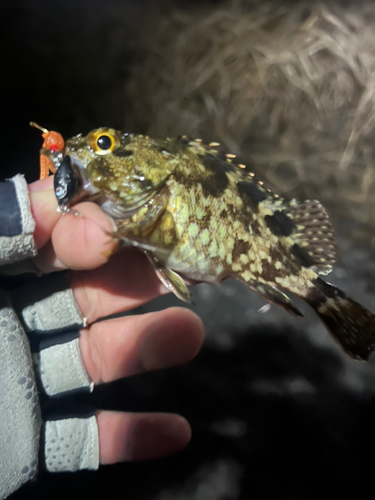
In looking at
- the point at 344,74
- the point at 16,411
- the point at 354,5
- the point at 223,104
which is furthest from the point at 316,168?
the point at 16,411

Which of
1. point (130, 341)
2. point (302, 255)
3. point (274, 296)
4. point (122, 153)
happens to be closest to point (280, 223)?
point (302, 255)

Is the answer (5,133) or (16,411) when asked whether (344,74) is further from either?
(16,411)

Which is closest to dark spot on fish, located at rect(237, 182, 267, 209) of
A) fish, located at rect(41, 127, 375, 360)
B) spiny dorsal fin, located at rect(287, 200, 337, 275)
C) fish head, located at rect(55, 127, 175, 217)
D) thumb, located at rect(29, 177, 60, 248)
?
fish, located at rect(41, 127, 375, 360)

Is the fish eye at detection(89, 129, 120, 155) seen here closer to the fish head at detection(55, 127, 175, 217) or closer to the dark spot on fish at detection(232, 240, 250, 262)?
the fish head at detection(55, 127, 175, 217)

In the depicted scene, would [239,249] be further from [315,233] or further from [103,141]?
[103,141]

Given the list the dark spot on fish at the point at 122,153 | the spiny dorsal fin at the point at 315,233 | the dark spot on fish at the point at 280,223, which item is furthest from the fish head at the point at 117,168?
the spiny dorsal fin at the point at 315,233
